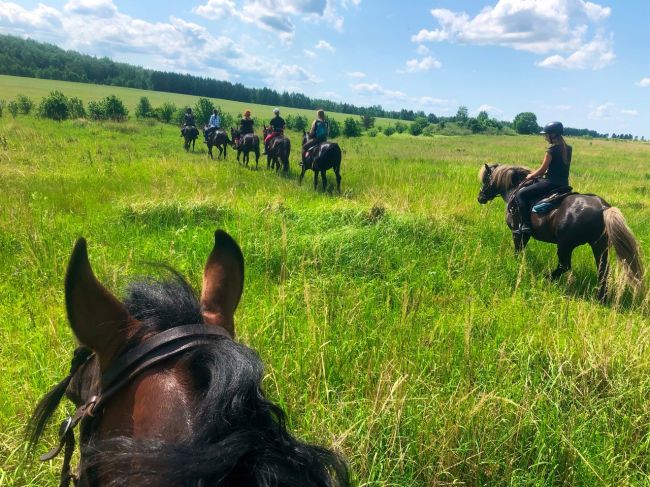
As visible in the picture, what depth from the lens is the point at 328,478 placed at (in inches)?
35.7

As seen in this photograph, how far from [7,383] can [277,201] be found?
5.66 metres

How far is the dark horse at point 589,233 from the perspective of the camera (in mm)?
5094

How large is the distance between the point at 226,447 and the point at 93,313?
22.2 inches

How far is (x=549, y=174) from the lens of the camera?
6266mm

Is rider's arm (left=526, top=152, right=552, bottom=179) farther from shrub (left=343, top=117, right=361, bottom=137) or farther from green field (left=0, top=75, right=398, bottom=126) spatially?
green field (left=0, top=75, right=398, bottom=126)

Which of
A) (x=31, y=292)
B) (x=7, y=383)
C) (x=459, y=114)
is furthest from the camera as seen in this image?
(x=459, y=114)

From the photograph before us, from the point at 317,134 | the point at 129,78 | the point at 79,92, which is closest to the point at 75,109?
the point at 317,134

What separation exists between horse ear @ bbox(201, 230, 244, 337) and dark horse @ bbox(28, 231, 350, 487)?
4.4 inches

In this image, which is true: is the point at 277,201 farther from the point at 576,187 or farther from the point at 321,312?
the point at 576,187

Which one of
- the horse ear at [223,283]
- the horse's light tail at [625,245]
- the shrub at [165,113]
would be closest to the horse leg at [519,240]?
the horse's light tail at [625,245]

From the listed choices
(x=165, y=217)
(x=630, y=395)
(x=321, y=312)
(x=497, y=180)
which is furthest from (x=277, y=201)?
(x=630, y=395)

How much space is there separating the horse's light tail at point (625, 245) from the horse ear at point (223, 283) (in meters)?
5.26

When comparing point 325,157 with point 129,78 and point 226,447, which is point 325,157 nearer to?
point 226,447

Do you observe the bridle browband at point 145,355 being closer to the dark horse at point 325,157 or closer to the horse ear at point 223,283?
the horse ear at point 223,283
